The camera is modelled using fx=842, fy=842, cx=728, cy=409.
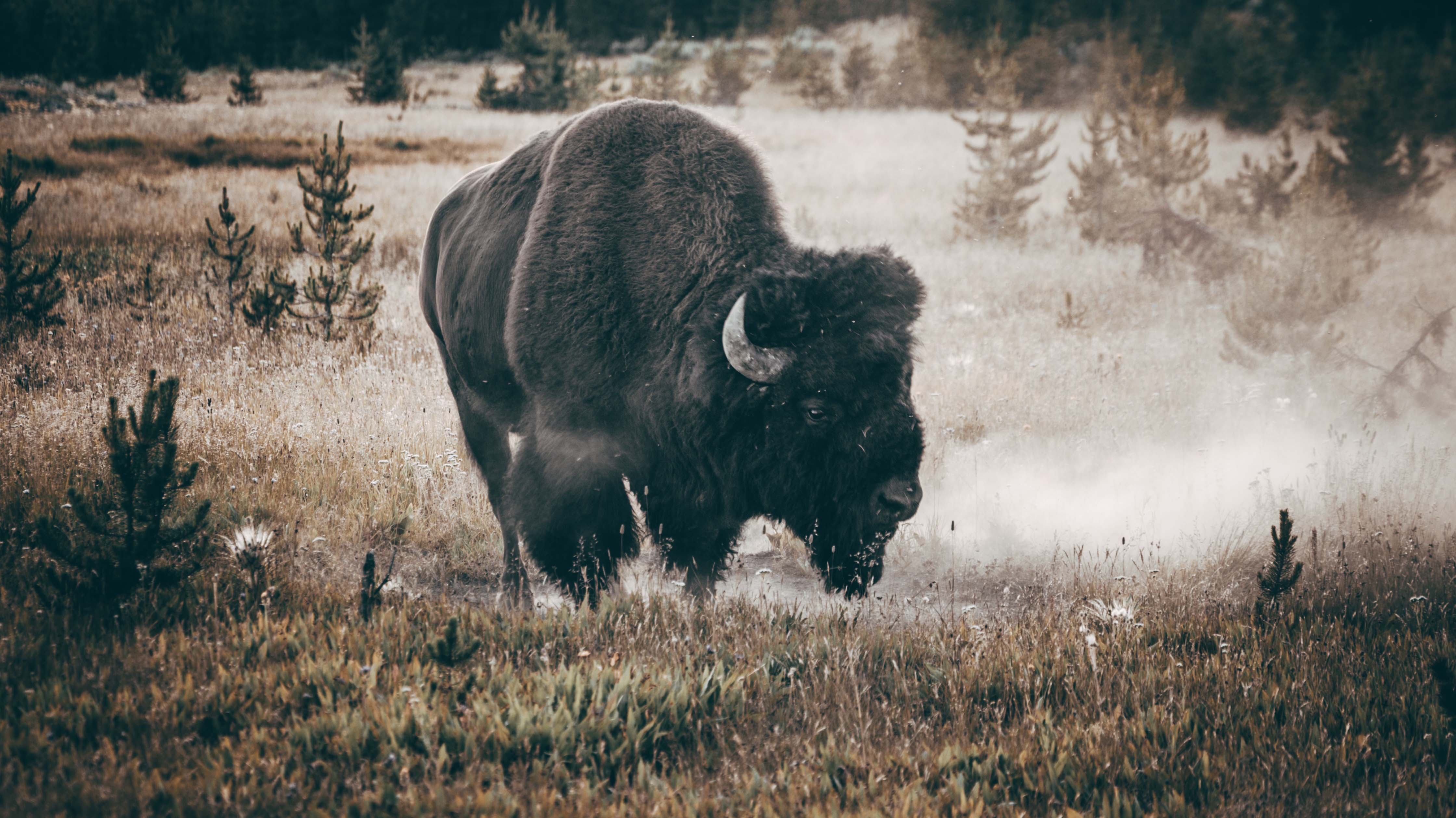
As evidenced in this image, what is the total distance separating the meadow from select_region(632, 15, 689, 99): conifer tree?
23060 millimetres

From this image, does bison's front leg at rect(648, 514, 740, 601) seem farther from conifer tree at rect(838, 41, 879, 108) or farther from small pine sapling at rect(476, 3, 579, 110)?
conifer tree at rect(838, 41, 879, 108)

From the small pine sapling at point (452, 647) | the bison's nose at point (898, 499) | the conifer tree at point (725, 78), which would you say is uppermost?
the conifer tree at point (725, 78)

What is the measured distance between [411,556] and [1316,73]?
47769mm

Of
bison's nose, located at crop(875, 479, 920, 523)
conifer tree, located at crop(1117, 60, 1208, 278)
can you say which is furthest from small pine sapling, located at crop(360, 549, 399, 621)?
conifer tree, located at crop(1117, 60, 1208, 278)

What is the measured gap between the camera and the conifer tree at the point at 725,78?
145 feet

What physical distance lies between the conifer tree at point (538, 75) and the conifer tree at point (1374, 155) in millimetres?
27798

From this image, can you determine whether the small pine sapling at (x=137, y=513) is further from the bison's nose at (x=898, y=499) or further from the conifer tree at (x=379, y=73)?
the conifer tree at (x=379, y=73)

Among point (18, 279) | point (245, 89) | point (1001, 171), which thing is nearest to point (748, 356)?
point (18, 279)

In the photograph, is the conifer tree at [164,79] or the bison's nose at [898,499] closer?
the bison's nose at [898,499]

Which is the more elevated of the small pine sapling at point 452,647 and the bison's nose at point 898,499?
the bison's nose at point 898,499

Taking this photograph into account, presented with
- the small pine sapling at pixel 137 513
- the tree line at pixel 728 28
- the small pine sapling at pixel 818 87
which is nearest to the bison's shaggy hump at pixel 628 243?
the small pine sapling at pixel 137 513

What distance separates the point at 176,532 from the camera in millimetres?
3695

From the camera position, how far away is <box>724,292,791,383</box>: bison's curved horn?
400cm

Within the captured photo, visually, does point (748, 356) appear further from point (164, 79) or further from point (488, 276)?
point (164, 79)
